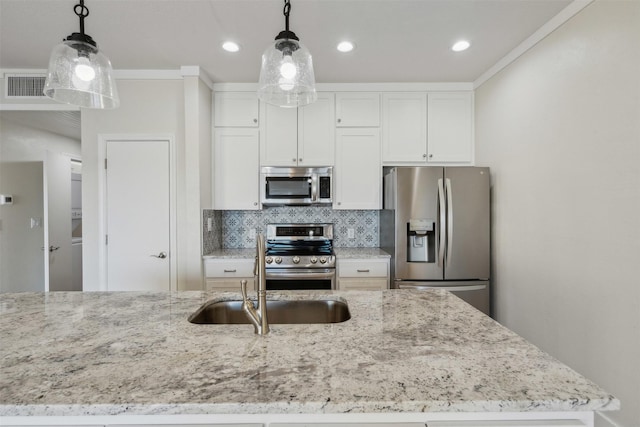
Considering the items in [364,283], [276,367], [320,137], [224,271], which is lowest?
[364,283]

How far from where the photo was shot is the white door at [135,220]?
291 centimetres

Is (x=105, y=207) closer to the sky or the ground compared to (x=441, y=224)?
closer to the sky

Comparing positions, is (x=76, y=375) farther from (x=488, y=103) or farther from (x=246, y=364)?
(x=488, y=103)

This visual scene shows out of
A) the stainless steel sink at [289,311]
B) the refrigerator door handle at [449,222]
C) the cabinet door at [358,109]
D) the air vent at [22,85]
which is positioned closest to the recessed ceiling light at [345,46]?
the cabinet door at [358,109]

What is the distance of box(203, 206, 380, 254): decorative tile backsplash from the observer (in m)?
3.52

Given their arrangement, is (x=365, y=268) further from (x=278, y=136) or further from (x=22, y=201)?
(x=22, y=201)

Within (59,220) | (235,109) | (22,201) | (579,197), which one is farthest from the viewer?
(59,220)

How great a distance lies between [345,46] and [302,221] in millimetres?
1804

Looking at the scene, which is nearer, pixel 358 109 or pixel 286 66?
pixel 286 66

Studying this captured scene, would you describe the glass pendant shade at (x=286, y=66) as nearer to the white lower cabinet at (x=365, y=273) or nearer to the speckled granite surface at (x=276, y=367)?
the speckled granite surface at (x=276, y=367)

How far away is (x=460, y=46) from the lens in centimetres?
247

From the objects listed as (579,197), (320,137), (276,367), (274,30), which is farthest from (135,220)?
(579,197)

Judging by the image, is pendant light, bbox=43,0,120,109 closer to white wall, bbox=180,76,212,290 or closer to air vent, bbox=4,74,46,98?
white wall, bbox=180,76,212,290

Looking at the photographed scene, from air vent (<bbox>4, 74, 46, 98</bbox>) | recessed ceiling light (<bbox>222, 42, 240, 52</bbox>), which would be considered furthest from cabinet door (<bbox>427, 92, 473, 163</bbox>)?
air vent (<bbox>4, 74, 46, 98</bbox>)
